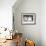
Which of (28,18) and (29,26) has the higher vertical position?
(28,18)

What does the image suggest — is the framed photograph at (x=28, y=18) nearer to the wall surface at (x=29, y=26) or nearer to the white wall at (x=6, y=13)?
the wall surface at (x=29, y=26)

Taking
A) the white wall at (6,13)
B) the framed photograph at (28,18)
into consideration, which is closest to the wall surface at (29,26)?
the framed photograph at (28,18)

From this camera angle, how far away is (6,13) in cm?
464

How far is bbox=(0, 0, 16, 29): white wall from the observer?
4605 mm

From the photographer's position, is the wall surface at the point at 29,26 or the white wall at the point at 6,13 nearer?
the white wall at the point at 6,13

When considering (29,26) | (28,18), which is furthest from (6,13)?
(29,26)

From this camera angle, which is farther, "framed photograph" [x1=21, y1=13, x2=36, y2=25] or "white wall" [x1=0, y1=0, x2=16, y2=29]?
"framed photograph" [x1=21, y1=13, x2=36, y2=25]

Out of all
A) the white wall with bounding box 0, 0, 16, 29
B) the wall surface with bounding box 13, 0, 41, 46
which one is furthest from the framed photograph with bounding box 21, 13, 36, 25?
the white wall with bounding box 0, 0, 16, 29

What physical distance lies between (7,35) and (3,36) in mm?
136

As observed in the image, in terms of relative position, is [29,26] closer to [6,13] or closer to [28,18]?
[28,18]

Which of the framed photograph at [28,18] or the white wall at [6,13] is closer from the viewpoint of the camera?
the white wall at [6,13]

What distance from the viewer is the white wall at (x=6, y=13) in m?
4.61

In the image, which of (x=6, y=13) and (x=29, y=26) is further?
(x=29, y=26)

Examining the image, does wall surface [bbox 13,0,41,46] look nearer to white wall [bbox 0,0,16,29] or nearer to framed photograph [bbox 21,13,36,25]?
framed photograph [bbox 21,13,36,25]
